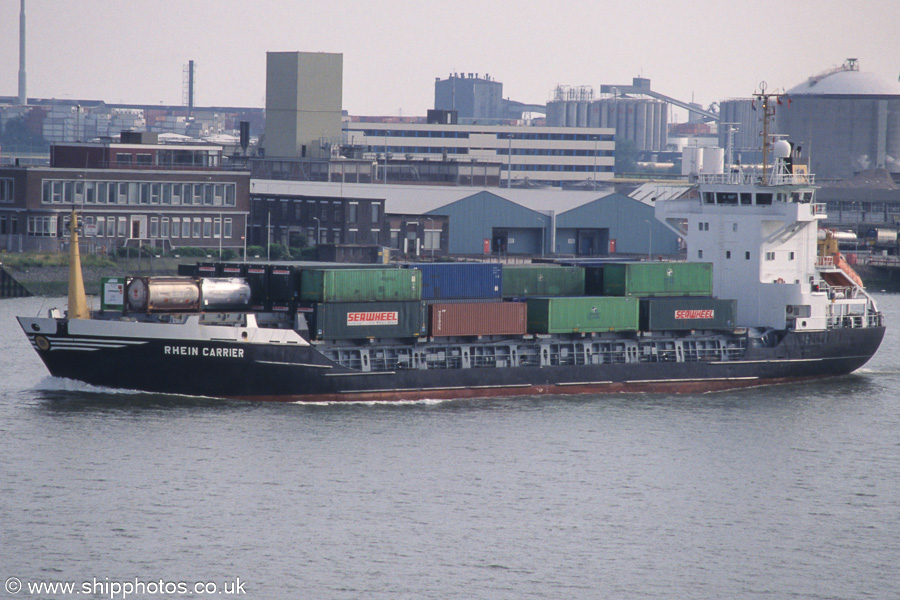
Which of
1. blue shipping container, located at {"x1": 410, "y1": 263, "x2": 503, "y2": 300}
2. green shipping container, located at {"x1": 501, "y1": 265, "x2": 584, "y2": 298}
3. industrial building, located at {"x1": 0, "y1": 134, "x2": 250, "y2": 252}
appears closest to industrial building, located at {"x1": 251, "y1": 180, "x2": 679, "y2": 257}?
industrial building, located at {"x1": 0, "y1": 134, "x2": 250, "y2": 252}

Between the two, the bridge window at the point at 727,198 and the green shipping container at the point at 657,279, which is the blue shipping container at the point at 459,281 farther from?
the bridge window at the point at 727,198

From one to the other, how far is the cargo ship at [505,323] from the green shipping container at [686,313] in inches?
2.6

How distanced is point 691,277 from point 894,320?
33786 mm

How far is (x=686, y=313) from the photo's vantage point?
54312 mm

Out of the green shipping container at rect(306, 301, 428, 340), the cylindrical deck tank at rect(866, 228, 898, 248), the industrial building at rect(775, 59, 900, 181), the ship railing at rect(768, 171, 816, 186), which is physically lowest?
the green shipping container at rect(306, 301, 428, 340)

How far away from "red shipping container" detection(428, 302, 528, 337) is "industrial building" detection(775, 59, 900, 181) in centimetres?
13292

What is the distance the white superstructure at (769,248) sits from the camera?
2259 inches

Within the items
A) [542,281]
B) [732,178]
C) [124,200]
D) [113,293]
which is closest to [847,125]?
[124,200]

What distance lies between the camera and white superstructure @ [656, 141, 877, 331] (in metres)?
57.4

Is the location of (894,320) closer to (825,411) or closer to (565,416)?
(825,411)

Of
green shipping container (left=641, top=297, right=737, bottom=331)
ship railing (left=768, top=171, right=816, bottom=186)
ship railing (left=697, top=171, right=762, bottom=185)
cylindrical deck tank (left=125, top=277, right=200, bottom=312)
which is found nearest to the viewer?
cylindrical deck tank (left=125, top=277, right=200, bottom=312)

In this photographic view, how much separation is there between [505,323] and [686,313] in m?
9.01

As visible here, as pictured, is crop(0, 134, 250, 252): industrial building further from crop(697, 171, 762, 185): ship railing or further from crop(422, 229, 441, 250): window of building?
crop(697, 171, 762, 185): ship railing

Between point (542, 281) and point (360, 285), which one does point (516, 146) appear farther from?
point (360, 285)
